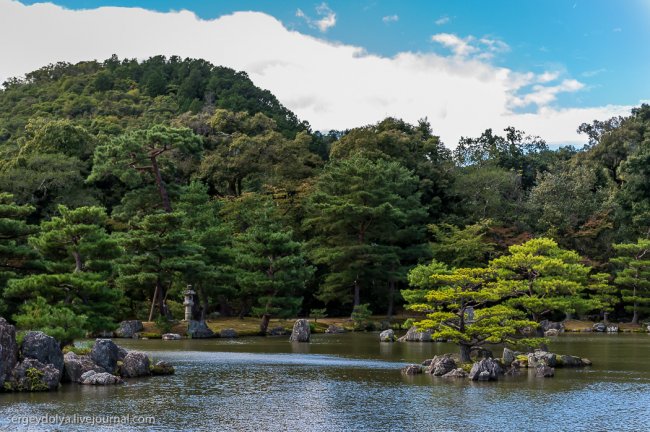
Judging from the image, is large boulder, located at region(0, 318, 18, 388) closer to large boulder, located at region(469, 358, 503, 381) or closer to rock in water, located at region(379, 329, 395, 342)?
large boulder, located at region(469, 358, 503, 381)

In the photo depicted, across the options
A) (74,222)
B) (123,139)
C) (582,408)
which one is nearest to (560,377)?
(582,408)

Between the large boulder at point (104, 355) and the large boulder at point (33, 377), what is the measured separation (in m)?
2.10

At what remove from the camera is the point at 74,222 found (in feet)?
87.0

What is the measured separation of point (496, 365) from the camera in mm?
22516

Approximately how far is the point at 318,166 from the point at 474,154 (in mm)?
17308

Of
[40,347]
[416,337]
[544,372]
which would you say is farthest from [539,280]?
[40,347]

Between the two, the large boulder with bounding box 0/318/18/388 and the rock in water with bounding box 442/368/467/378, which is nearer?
the large boulder with bounding box 0/318/18/388

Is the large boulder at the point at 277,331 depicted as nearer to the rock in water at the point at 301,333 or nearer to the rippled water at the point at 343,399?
the rock in water at the point at 301,333

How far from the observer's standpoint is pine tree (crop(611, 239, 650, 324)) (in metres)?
48.1

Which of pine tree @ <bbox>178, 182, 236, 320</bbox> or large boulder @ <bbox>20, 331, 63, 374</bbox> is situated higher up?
pine tree @ <bbox>178, 182, 236, 320</bbox>

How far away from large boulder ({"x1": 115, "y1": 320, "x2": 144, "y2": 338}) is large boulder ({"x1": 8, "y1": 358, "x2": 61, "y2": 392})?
1772 cm

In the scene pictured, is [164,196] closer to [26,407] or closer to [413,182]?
[413,182]

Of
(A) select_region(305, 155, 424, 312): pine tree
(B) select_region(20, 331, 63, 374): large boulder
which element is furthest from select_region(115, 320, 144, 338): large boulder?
(B) select_region(20, 331, 63, 374): large boulder

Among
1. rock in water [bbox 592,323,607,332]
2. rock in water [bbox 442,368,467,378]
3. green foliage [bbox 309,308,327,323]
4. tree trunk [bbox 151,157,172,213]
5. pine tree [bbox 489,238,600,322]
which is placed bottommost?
rock in water [bbox 442,368,467,378]
